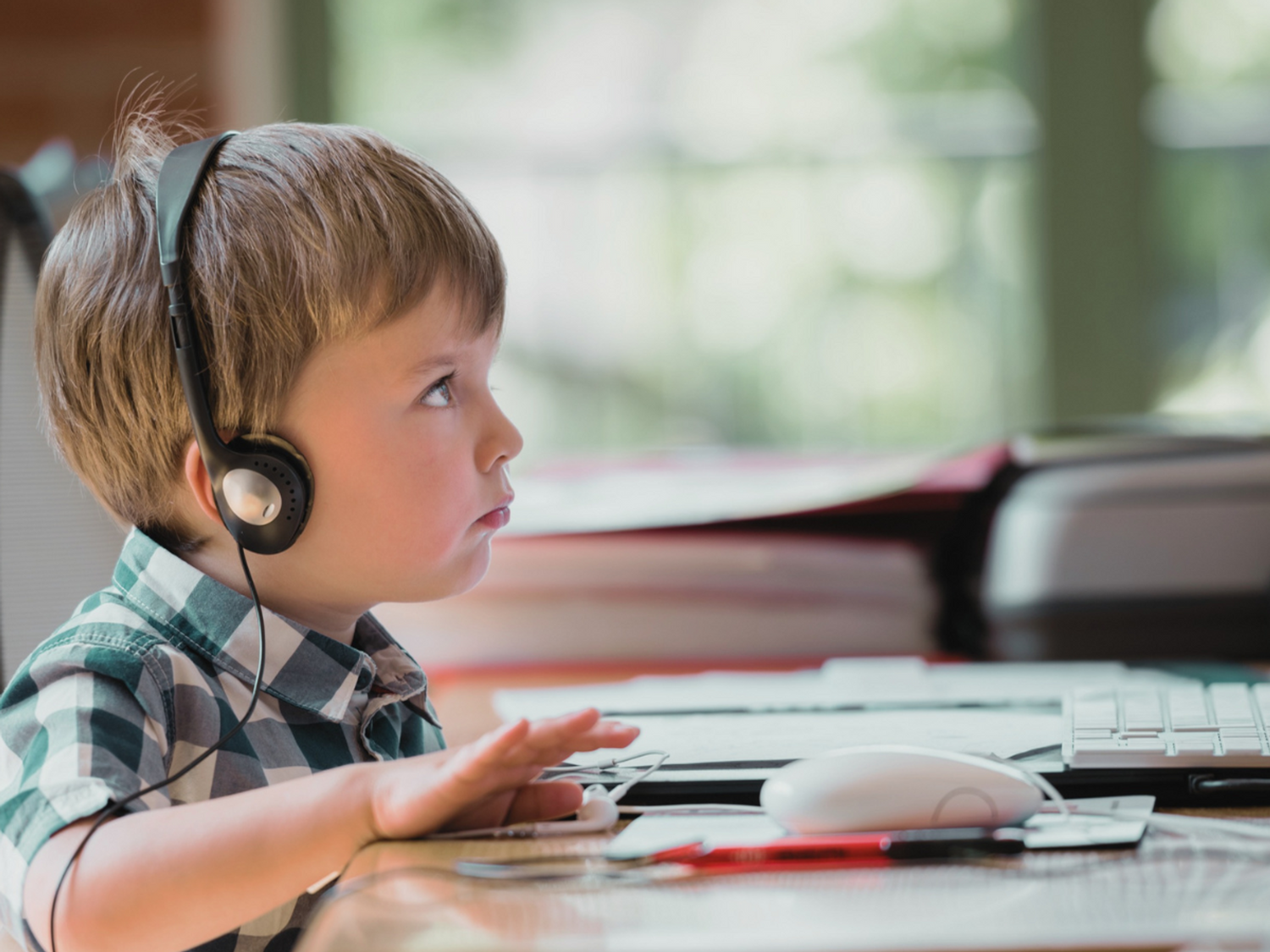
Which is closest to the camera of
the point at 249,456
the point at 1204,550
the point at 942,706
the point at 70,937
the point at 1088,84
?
the point at 70,937

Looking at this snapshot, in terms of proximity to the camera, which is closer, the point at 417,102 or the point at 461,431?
the point at 461,431

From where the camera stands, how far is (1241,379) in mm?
3348

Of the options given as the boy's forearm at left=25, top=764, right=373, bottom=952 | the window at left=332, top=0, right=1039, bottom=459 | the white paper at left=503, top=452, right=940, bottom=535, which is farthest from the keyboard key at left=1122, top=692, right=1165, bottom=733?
the window at left=332, top=0, right=1039, bottom=459

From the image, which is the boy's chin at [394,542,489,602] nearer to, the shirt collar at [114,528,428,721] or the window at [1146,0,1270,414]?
the shirt collar at [114,528,428,721]

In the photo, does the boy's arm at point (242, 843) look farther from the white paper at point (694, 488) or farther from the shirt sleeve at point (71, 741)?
the white paper at point (694, 488)

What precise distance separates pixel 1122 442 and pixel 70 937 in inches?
40.5

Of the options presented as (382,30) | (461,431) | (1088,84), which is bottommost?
(461,431)

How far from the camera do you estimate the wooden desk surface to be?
14.1 inches

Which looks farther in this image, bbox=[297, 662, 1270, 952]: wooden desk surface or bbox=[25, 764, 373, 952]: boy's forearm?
bbox=[25, 764, 373, 952]: boy's forearm

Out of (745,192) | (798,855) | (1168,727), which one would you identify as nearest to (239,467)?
(798,855)

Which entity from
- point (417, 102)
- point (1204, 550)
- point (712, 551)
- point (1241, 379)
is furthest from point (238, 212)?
point (1241, 379)

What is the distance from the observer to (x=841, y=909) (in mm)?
393

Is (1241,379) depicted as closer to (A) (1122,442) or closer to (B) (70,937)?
(A) (1122,442)

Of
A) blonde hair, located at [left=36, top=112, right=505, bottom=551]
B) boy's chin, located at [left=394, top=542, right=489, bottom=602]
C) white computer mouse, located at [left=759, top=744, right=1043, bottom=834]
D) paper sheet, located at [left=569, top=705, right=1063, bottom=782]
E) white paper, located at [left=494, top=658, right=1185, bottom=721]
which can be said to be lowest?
white paper, located at [left=494, top=658, right=1185, bottom=721]
